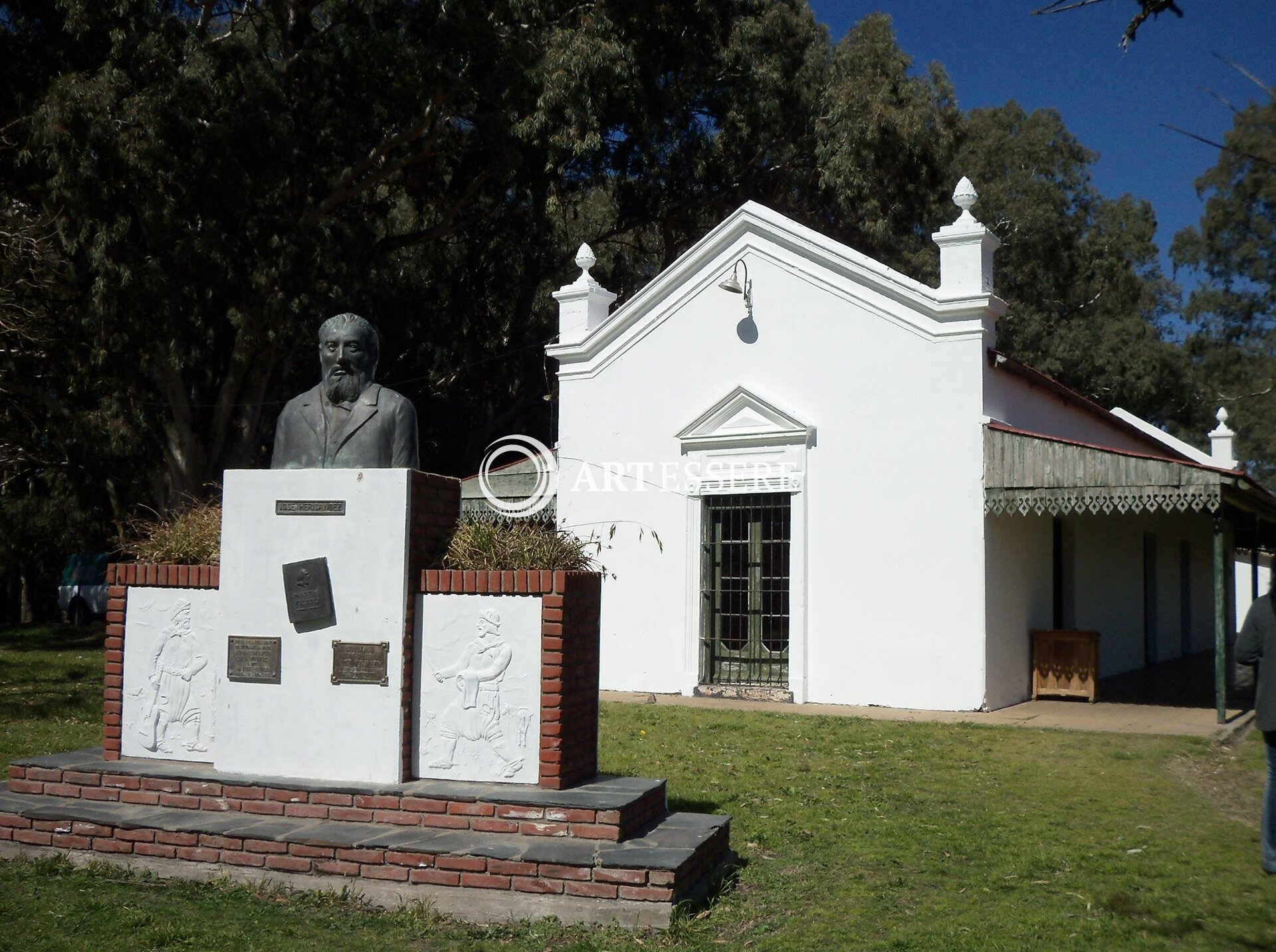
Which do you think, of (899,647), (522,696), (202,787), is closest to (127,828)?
(202,787)

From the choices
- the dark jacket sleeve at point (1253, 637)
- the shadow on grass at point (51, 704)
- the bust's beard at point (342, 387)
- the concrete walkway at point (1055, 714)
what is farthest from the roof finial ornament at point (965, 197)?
the shadow on grass at point (51, 704)

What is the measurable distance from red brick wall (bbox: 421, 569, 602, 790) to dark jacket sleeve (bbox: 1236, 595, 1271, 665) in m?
3.72

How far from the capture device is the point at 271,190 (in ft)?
62.2

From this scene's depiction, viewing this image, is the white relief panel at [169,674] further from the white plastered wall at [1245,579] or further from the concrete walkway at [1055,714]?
the white plastered wall at [1245,579]

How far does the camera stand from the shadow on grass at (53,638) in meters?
20.6

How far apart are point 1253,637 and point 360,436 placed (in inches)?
206

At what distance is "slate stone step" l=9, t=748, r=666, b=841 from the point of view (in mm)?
5891

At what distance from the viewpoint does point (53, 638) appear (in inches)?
904

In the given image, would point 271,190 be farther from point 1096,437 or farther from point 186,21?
point 1096,437

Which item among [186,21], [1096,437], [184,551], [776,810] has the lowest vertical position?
[776,810]

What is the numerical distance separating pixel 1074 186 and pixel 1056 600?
25667mm

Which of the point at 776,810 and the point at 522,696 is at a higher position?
the point at 522,696

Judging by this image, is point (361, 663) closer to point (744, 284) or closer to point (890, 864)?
point (890, 864)

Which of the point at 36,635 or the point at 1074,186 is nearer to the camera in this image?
the point at 36,635
